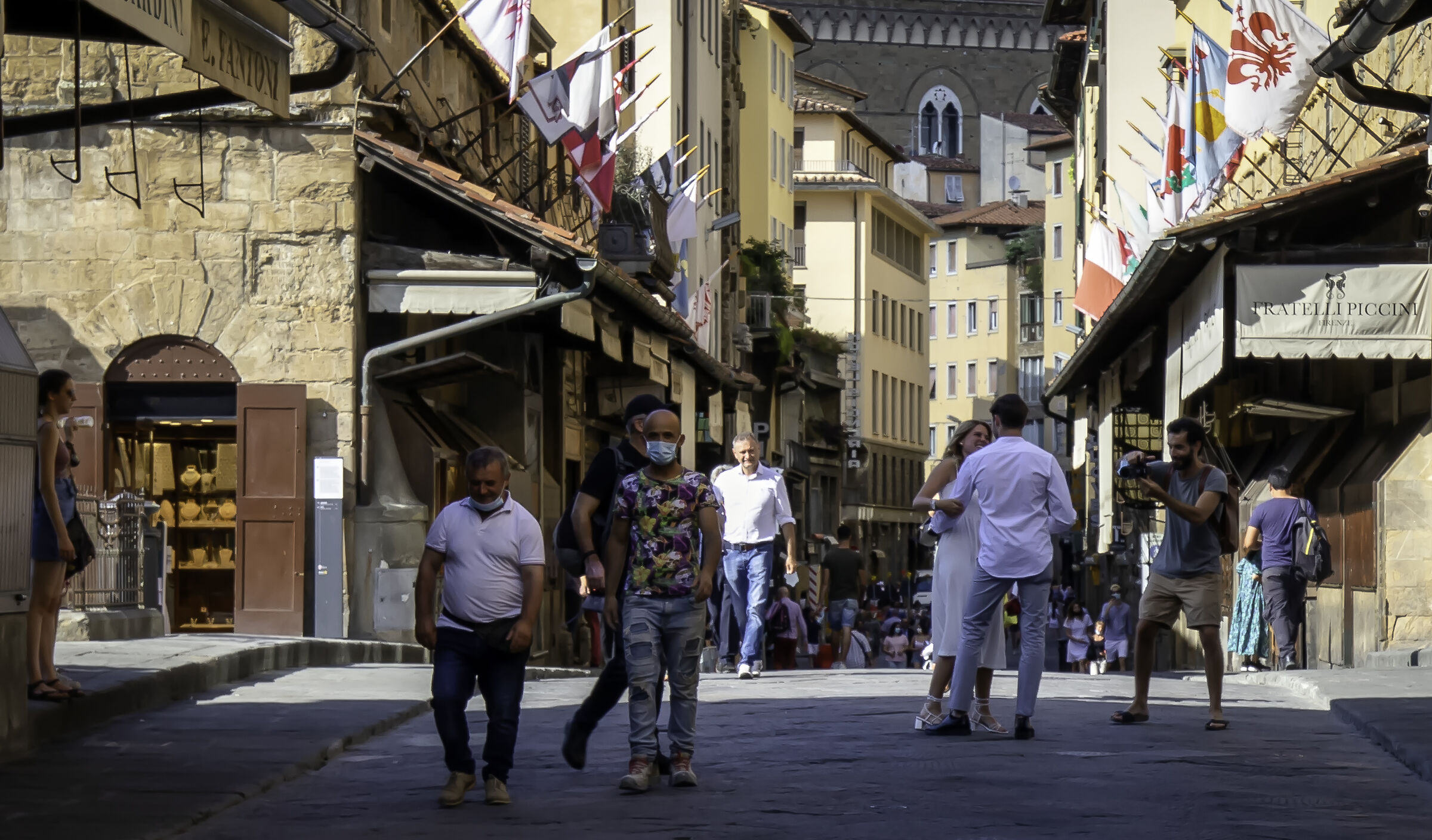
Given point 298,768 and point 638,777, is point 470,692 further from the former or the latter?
point 298,768

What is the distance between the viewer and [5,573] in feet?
33.4

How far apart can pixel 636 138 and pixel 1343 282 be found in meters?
25.4

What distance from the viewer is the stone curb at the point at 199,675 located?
11.1 metres

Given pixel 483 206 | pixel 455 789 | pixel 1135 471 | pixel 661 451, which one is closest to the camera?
pixel 455 789

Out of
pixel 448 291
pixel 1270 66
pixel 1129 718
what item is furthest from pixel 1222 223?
pixel 1129 718

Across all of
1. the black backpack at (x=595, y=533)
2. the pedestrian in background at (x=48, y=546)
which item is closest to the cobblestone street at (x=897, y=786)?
the black backpack at (x=595, y=533)

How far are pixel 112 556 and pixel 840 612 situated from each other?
1176 centimetres

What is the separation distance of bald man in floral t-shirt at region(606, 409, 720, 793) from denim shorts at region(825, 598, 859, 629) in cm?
1594

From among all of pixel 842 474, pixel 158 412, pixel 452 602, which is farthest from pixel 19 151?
pixel 842 474

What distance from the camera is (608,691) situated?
9.80 metres

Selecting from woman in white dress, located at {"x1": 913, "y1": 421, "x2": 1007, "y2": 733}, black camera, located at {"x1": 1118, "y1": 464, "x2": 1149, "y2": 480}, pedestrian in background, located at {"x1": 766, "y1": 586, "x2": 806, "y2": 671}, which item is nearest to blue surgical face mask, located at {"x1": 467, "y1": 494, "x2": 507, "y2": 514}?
woman in white dress, located at {"x1": 913, "y1": 421, "x2": 1007, "y2": 733}

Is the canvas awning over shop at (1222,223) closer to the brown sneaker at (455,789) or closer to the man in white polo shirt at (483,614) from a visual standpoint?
the man in white polo shirt at (483,614)

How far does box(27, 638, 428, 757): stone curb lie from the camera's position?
439 inches

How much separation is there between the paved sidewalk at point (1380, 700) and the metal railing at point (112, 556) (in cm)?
819
